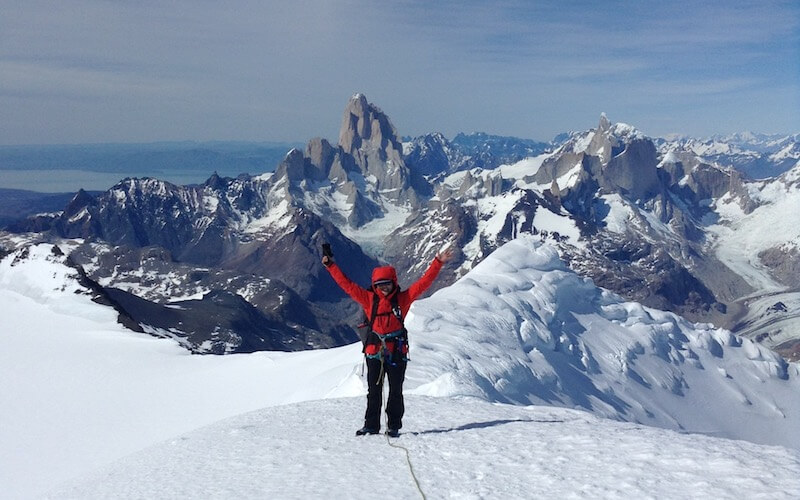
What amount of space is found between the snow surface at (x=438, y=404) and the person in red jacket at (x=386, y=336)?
703mm

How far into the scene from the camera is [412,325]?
50.8m

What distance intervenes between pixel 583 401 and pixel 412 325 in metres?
18.1

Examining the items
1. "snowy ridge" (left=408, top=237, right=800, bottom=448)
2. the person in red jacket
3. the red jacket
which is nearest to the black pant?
the person in red jacket

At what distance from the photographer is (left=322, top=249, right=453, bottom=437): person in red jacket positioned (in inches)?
709

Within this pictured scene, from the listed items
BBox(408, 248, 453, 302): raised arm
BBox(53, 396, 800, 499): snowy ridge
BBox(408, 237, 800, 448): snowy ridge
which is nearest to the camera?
BBox(53, 396, 800, 499): snowy ridge

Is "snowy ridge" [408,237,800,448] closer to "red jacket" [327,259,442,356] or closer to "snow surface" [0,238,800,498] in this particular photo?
"snow surface" [0,238,800,498]

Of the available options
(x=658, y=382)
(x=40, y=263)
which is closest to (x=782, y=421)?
(x=658, y=382)

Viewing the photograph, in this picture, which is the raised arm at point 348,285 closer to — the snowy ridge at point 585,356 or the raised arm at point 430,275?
the raised arm at point 430,275

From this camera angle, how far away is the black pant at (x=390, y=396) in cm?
1817

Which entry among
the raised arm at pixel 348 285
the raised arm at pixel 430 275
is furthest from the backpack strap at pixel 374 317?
the raised arm at pixel 430 275

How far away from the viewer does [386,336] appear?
18.2m

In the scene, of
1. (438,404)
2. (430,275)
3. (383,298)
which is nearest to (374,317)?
(383,298)

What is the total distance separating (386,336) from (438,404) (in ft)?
17.1

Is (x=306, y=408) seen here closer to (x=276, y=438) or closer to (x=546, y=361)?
(x=276, y=438)
